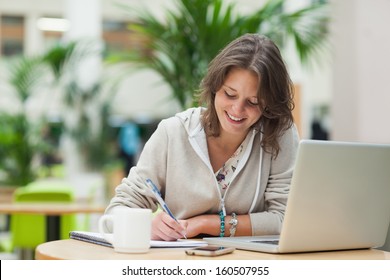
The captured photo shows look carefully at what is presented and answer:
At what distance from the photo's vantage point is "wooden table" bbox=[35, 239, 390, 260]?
5.10ft

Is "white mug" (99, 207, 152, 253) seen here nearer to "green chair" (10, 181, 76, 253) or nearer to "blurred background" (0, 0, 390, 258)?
"blurred background" (0, 0, 390, 258)

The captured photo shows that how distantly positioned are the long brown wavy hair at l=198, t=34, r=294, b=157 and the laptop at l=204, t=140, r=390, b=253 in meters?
0.43

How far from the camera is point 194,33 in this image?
175 inches

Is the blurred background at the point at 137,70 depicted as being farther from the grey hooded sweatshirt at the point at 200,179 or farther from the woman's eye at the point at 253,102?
the woman's eye at the point at 253,102

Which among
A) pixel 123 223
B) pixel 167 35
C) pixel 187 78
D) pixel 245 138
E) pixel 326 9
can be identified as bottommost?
pixel 123 223

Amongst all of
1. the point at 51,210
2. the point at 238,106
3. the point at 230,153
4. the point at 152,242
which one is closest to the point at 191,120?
the point at 230,153

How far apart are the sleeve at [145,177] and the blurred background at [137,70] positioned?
0.87 m

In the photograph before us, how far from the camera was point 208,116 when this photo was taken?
7.41 feet

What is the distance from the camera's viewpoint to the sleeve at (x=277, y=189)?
6.97 ft
